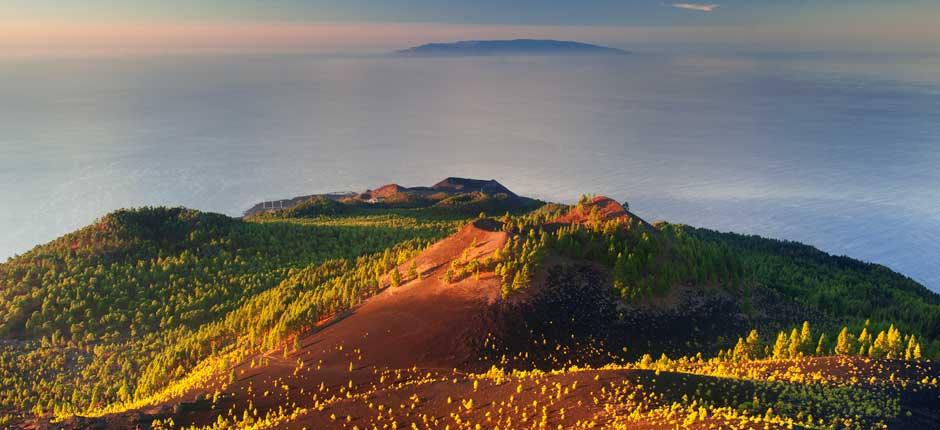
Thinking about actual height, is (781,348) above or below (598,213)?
below

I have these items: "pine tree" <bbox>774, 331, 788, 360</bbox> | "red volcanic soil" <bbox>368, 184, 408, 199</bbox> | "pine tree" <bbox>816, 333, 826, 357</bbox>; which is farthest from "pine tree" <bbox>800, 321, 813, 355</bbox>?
"red volcanic soil" <bbox>368, 184, 408, 199</bbox>

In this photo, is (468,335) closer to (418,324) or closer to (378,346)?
(418,324)

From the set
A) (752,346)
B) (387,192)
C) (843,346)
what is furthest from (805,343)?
(387,192)

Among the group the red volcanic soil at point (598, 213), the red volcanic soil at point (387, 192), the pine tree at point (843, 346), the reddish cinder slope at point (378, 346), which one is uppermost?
the red volcanic soil at point (598, 213)

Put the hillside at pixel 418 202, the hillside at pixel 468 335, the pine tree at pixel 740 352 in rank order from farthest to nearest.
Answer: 1. the hillside at pixel 418 202
2. the pine tree at pixel 740 352
3. the hillside at pixel 468 335

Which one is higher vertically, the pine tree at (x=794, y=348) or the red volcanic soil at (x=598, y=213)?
the red volcanic soil at (x=598, y=213)

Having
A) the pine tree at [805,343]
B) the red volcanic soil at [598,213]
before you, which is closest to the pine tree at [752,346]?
the pine tree at [805,343]

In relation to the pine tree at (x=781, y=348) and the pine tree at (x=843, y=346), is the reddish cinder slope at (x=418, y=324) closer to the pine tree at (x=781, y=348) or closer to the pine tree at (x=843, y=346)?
the pine tree at (x=781, y=348)
